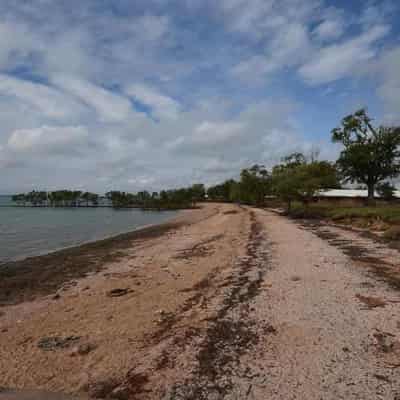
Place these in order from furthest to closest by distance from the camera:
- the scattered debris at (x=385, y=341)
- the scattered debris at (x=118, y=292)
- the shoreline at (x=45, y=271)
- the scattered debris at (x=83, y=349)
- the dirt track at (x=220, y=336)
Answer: the shoreline at (x=45, y=271) < the scattered debris at (x=118, y=292) < the scattered debris at (x=83, y=349) < the scattered debris at (x=385, y=341) < the dirt track at (x=220, y=336)

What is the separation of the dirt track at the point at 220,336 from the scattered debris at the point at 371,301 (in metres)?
0.02

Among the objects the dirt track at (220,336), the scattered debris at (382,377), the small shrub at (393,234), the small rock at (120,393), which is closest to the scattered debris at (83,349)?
the dirt track at (220,336)

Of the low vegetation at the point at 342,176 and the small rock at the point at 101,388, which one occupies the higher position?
the low vegetation at the point at 342,176

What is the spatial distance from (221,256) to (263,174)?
57992 millimetres

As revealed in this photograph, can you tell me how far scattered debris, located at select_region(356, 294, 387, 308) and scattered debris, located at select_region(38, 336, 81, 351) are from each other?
569cm

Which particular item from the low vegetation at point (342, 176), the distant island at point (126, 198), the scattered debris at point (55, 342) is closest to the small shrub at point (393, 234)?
the low vegetation at point (342, 176)

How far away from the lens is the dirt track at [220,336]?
3.28 meters

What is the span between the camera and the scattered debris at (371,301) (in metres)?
5.50

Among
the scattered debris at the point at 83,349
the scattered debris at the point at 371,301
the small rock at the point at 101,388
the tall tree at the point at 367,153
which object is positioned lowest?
the scattered debris at the point at 83,349

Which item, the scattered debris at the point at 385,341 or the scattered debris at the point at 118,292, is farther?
the scattered debris at the point at 118,292

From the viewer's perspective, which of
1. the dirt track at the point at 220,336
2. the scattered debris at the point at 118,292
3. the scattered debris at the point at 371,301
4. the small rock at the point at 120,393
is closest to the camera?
the small rock at the point at 120,393

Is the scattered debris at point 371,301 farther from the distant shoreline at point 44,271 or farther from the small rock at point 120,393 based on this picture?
the distant shoreline at point 44,271

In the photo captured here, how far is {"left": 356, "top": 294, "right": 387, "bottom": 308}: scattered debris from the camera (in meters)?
5.50

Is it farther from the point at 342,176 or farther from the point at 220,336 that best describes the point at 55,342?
the point at 342,176
